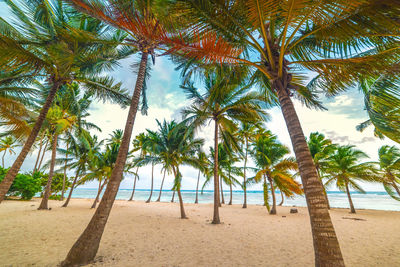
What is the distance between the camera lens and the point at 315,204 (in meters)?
2.34

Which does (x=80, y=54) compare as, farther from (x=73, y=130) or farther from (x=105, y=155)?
(x=105, y=155)

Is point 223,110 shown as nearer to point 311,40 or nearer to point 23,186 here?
point 311,40

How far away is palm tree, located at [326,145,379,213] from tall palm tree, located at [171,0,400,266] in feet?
47.5

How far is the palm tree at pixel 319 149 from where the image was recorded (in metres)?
14.5

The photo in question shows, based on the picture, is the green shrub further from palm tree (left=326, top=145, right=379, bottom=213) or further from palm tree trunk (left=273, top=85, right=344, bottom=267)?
palm tree (left=326, top=145, right=379, bottom=213)

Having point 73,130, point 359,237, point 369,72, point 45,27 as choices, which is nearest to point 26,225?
point 73,130

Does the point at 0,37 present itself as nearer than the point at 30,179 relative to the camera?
Yes

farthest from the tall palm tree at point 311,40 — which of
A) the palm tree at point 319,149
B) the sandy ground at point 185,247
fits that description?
the palm tree at point 319,149

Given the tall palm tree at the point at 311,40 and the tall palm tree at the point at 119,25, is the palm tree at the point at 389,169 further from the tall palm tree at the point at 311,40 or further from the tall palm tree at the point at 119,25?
the tall palm tree at the point at 119,25

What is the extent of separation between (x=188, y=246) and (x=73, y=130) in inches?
489

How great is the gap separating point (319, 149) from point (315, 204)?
16282mm

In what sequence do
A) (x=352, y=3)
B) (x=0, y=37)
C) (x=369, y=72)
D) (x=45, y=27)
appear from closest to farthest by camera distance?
(x=352, y=3) → (x=369, y=72) → (x=0, y=37) → (x=45, y=27)

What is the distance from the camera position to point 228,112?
31.6 feet

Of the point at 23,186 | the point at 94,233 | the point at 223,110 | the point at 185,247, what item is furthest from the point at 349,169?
the point at 23,186
